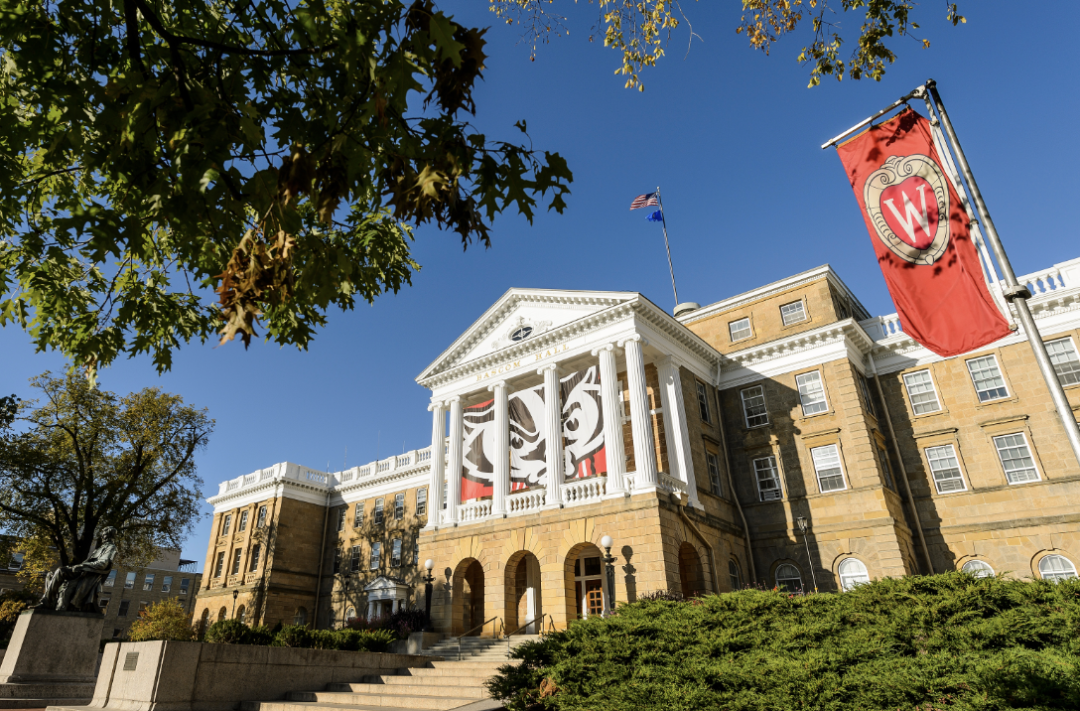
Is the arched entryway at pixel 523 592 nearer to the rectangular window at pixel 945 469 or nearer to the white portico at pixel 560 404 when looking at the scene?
the white portico at pixel 560 404

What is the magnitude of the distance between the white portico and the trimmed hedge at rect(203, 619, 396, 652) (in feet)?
25.5

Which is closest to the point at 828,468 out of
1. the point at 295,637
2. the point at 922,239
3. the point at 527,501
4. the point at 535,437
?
the point at 535,437

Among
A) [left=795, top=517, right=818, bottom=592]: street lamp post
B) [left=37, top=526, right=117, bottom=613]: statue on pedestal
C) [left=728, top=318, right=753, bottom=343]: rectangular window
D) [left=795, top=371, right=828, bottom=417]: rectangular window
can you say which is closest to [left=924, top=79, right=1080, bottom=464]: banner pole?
[left=37, top=526, right=117, bottom=613]: statue on pedestal

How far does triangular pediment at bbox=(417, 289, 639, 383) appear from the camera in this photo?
27.0 meters

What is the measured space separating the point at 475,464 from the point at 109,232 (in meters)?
23.2

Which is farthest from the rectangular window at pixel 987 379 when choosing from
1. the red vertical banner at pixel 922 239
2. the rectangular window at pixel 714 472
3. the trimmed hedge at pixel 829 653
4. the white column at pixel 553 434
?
the red vertical banner at pixel 922 239

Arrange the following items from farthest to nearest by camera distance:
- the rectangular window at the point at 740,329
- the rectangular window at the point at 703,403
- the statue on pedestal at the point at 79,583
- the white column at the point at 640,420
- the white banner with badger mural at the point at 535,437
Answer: the rectangular window at the point at 740,329 < the rectangular window at the point at 703,403 < the white banner with badger mural at the point at 535,437 < the white column at the point at 640,420 < the statue on pedestal at the point at 79,583

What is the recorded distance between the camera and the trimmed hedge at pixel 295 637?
1616cm

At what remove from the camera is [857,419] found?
Answer: 25.7 m

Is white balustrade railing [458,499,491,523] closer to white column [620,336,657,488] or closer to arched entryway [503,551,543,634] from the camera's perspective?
arched entryway [503,551,543,634]

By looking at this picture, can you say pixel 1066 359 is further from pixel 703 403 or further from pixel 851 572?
pixel 703 403

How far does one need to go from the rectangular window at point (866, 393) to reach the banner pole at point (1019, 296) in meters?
21.6

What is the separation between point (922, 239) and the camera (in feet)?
26.6

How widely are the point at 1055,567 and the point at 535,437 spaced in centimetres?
1928
